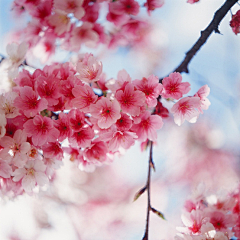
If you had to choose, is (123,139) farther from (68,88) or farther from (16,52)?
(16,52)

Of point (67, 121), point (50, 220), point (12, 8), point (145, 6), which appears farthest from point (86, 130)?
point (50, 220)

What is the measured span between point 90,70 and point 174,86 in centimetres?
25

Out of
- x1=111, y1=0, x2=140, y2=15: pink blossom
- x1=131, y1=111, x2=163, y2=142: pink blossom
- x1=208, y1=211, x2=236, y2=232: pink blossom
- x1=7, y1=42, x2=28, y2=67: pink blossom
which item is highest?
x1=111, y1=0, x2=140, y2=15: pink blossom

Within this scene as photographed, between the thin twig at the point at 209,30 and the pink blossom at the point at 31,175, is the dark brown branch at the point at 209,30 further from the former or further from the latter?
the pink blossom at the point at 31,175

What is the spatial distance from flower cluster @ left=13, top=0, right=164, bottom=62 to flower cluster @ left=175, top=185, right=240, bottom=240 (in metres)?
0.84

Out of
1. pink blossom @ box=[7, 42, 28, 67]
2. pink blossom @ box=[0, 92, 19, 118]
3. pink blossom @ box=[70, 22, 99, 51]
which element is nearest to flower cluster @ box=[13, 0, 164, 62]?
pink blossom @ box=[70, 22, 99, 51]

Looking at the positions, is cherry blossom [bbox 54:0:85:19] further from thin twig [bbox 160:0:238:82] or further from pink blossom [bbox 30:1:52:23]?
thin twig [bbox 160:0:238:82]

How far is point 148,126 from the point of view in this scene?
0.69 m

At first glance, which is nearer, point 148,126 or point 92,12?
point 148,126

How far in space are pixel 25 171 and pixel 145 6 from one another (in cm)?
87

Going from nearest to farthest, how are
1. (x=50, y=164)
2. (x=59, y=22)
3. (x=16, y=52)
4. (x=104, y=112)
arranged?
(x=104, y=112)
(x=50, y=164)
(x=16, y=52)
(x=59, y=22)

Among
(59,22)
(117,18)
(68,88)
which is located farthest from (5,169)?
(117,18)

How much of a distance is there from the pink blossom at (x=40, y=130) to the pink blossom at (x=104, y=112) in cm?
14

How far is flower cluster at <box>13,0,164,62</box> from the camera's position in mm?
969
